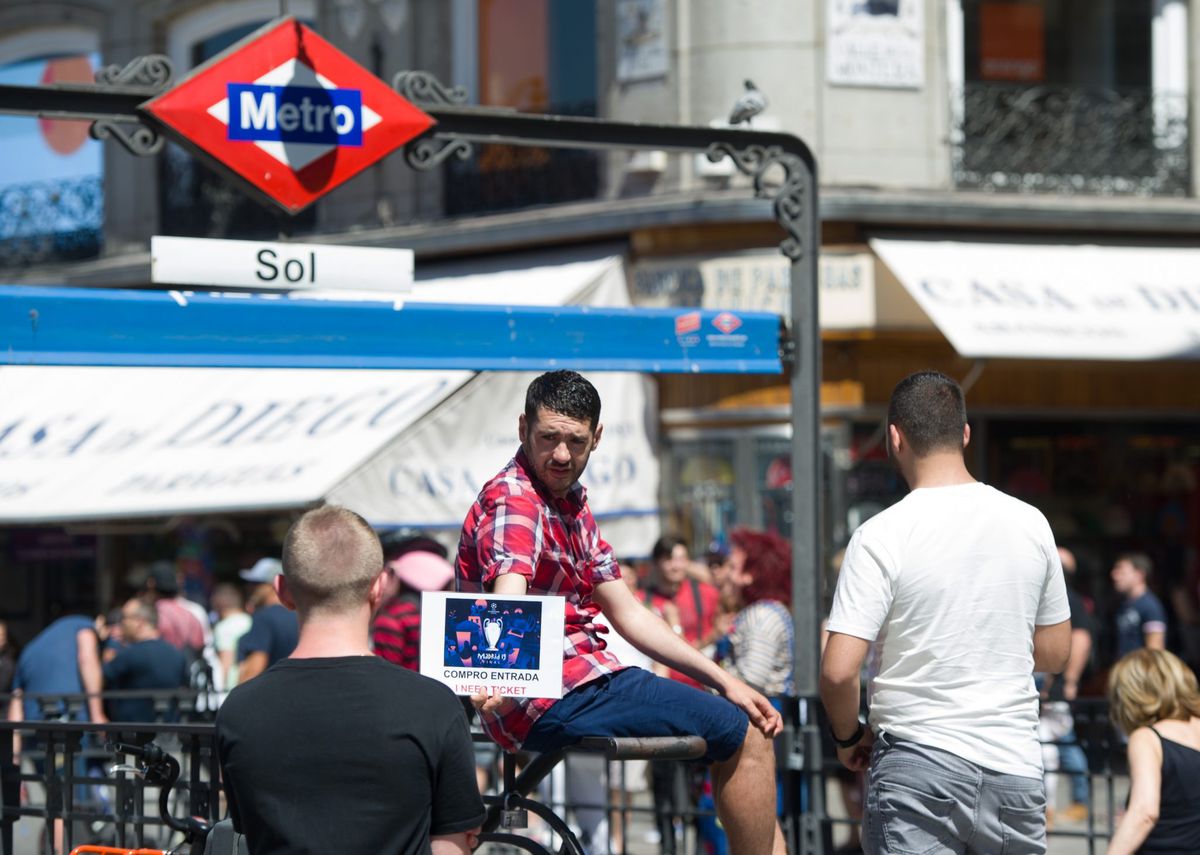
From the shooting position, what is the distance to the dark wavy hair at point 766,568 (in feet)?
29.5

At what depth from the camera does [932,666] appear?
4.38 meters

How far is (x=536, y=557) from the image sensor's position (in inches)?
181

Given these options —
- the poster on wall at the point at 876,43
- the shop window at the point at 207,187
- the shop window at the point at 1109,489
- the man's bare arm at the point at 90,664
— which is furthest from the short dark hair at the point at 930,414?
the shop window at the point at 207,187

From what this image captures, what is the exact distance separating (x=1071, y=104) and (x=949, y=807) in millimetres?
12479

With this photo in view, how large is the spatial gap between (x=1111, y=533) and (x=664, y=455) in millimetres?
4056

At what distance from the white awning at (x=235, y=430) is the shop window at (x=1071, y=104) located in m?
3.43

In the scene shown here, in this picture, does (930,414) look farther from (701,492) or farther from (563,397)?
(701,492)

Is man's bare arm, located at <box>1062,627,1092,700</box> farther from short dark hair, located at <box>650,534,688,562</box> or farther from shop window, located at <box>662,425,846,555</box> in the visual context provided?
shop window, located at <box>662,425,846,555</box>

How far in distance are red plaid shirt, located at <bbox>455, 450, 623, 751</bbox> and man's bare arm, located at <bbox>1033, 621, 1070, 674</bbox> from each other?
3.57 feet

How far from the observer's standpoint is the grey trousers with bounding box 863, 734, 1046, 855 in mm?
4312

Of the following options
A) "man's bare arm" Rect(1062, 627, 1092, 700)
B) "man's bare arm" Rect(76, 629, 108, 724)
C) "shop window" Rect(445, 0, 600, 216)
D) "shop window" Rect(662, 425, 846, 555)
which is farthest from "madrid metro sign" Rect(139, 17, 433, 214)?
"shop window" Rect(445, 0, 600, 216)

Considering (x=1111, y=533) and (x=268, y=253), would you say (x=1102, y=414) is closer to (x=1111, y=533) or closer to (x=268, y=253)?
(x=1111, y=533)

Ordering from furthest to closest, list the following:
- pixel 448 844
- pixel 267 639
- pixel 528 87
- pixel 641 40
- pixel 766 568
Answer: pixel 528 87
pixel 641 40
pixel 267 639
pixel 766 568
pixel 448 844

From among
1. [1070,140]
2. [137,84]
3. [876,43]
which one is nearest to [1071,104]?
[1070,140]
